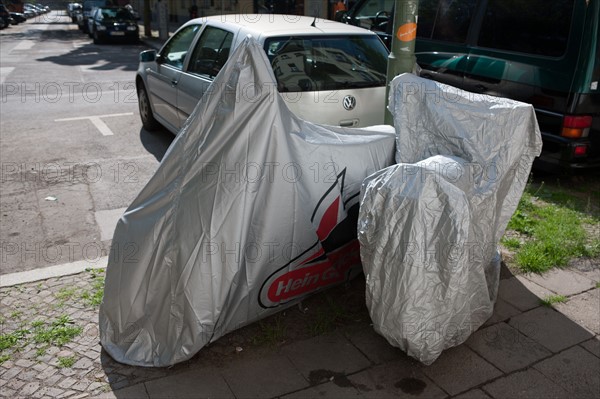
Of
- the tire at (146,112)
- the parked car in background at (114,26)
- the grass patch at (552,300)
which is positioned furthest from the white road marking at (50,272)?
→ the parked car in background at (114,26)

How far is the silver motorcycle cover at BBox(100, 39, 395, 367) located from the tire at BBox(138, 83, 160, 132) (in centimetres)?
516

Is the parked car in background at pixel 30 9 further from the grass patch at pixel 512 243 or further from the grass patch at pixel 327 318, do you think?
the grass patch at pixel 327 318

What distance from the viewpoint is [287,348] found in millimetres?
3357

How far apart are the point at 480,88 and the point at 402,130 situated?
140 inches

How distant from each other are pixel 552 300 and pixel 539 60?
3127mm

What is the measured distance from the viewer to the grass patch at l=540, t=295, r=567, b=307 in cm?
390

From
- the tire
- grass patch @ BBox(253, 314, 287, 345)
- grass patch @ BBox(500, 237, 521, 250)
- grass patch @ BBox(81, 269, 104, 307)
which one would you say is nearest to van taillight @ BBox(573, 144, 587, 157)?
grass patch @ BBox(500, 237, 521, 250)

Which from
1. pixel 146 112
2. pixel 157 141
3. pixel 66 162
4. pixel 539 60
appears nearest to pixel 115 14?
pixel 146 112

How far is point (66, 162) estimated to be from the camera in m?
7.04

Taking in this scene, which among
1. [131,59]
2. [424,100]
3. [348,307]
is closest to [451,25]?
[424,100]

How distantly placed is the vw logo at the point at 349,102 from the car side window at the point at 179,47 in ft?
7.79

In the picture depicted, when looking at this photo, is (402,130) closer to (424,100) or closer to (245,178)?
(424,100)

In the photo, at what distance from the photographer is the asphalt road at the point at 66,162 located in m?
4.87

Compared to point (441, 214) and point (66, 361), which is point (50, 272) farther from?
point (441, 214)
